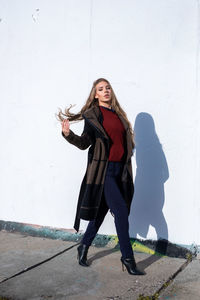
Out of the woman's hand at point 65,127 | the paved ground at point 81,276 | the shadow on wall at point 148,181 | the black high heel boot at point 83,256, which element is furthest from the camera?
the shadow on wall at point 148,181

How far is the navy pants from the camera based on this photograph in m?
3.71

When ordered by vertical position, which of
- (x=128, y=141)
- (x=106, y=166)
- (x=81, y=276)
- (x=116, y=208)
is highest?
(x=128, y=141)

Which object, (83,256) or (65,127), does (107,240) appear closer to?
(83,256)

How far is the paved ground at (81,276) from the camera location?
334 cm

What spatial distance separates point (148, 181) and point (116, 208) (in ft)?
2.95

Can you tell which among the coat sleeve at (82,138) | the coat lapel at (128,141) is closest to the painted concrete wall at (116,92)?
the coat lapel at (128,141)

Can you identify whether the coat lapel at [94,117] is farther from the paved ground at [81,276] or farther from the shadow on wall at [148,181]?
the paved ground at [81,276]

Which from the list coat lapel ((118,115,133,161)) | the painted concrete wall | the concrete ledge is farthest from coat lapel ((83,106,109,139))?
the concrete ledge

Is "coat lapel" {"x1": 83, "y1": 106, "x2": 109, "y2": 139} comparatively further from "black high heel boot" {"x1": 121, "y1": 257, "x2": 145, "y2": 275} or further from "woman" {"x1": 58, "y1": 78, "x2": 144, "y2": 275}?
"black high heel boot" {"x1": 121, "y1": 257, "x2": 145, "y2": 275}

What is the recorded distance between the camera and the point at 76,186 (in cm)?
495

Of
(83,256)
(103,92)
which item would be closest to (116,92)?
(103,92)

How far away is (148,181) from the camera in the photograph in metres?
4.54

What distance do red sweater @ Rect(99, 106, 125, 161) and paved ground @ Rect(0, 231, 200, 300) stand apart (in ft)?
3.54

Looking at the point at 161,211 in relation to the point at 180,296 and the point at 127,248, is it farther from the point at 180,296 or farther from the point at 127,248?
the point at 180,296
